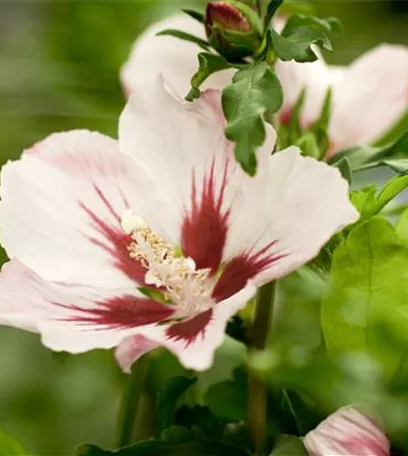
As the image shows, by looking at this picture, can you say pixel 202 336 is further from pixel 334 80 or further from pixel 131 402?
pixel 334 80

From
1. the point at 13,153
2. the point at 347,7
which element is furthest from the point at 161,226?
the point at 347,7

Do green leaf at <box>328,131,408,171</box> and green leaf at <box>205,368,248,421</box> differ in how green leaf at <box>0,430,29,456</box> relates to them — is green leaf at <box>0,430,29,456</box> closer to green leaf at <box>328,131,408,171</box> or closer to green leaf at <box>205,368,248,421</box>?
green leaf at <box>205,368,248,421</box>

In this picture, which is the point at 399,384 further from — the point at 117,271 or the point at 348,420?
the point at 117,271

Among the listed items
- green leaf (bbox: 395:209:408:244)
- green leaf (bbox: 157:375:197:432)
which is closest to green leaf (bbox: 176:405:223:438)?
green leaf (bbox: 157:375:197:432)

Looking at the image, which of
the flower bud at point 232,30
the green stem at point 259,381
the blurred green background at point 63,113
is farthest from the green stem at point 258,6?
the blurred green background at point 63,113

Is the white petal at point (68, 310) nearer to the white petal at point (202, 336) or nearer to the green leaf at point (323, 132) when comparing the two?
the white petal at point (202, 336)

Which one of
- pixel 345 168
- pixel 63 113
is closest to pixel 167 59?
pixel 345 168

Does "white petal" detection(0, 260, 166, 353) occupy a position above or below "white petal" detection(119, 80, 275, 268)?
below

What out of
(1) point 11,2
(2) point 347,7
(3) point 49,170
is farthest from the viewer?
(1) point 11,2
